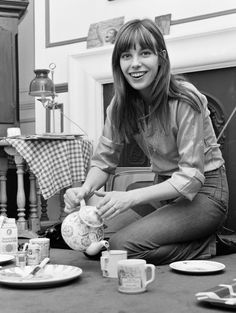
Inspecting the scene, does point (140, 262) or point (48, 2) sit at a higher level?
point (48, 2)

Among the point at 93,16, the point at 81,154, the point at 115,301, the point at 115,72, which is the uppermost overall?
the point at 93,16

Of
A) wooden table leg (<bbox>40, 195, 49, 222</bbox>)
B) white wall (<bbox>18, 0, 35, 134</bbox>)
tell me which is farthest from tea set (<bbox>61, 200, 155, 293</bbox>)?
white wall (<bbox>18, 0, 35, 134</bbox>)

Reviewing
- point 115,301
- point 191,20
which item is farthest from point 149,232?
point 191,20

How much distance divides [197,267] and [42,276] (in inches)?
21.4

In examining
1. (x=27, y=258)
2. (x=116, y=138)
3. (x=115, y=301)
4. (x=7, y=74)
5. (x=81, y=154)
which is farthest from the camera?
(x=7, y=74)

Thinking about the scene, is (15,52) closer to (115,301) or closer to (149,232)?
(149,232)

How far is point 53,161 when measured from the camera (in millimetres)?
2906

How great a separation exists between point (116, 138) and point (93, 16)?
168 cm

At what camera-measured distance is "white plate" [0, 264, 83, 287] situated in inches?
61.0

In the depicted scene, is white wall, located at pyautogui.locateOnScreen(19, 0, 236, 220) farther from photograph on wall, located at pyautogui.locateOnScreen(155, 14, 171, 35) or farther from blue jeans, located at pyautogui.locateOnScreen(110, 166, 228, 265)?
blue jeans, located at pyautogui.locateOnScreen(110, 166, 228, 265)

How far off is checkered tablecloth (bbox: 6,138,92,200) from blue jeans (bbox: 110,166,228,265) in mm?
974

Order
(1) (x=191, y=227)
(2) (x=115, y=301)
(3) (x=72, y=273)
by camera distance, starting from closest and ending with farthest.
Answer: (2) (x=115, y=301)
(3) (x=72, y=273)
(1) (x=191, y=227)

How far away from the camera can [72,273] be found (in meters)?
1.66

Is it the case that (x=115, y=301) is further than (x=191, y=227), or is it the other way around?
(x=191, y=227)
